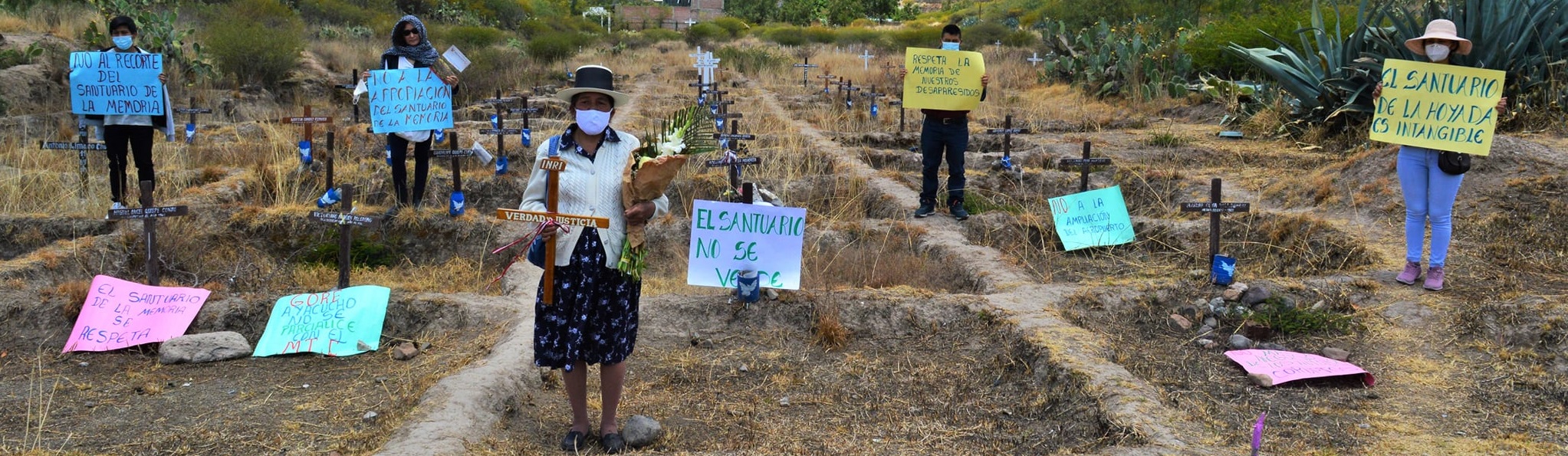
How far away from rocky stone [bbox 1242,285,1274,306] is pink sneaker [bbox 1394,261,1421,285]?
807 mm

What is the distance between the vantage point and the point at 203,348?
17.1 feet

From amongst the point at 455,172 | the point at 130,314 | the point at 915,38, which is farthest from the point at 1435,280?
the point at 915,38

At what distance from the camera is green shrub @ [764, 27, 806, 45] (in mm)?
45375

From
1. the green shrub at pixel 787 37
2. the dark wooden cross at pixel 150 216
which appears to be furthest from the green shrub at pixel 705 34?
the dark wooden cross at pixel 150 216

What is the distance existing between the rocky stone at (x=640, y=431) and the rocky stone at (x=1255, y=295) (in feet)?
11.1

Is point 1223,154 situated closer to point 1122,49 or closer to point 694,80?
point 1122,49

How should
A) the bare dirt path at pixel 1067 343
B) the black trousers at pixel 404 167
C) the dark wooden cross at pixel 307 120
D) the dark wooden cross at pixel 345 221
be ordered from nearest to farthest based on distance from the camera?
the bare dirt path at pixel 1067 343, the dark wooden cross at pixel 345 221, the black trousers at pixel 404 167, the dark wooden cross at pixel 307 120

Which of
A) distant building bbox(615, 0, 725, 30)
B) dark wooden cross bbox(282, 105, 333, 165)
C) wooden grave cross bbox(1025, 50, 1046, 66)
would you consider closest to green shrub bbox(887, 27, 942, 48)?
wooden grave cross bbox(1025, 50, 1046, 66)

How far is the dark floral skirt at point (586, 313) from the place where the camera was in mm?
3686

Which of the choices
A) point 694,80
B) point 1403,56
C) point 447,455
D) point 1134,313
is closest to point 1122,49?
point 1403,56

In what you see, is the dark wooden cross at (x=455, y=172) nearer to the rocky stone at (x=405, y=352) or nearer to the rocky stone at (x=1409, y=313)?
the rocky stone at (x=405, y=352)

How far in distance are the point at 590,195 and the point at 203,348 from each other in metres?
2.74

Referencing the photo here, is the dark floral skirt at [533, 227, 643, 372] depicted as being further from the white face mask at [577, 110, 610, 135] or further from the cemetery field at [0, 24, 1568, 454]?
the cemetery field at [0, 24, 1568, 454]

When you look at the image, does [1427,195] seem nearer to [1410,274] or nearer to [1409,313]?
[1410,274]
